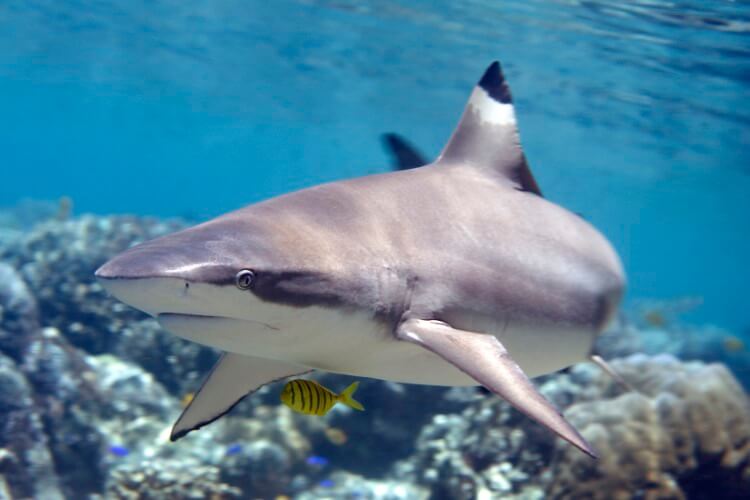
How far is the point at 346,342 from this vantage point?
257cm

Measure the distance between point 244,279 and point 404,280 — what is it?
88 cm

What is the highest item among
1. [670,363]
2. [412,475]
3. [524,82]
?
[524,82]

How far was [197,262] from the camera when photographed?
201cm

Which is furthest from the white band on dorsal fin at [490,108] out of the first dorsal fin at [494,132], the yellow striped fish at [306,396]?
the yellow striped fish at [306,396]

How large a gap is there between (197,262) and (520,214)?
227 cm

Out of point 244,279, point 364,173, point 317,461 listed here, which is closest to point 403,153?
point 244,279

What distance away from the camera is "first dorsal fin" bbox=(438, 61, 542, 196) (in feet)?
13.0

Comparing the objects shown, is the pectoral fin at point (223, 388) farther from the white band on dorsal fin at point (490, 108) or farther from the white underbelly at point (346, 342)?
the white band on dorsal fin at point (490, 108)

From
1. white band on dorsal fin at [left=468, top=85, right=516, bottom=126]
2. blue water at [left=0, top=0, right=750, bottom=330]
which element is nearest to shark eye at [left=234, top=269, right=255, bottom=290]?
white band on dorsal fin at [left=468, top=85, right=516, bottom=126]

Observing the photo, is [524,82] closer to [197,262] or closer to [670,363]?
[670,363]

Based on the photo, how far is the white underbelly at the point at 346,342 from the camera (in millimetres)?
2182

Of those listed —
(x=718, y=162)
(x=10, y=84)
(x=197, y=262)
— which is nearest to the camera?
(x=197, y=262)

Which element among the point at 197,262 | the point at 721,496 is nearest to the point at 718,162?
the point at 721,496

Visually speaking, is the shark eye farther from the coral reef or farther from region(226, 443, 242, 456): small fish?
region(226, 443, 242, 456): small fish
